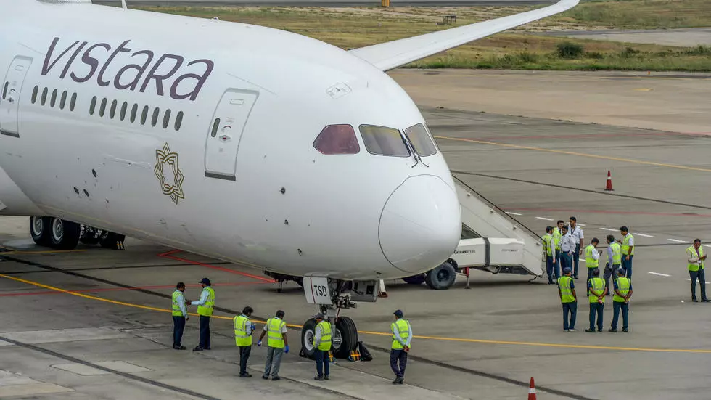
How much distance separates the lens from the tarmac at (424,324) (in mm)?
27734

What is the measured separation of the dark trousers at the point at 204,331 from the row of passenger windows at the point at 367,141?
554cm

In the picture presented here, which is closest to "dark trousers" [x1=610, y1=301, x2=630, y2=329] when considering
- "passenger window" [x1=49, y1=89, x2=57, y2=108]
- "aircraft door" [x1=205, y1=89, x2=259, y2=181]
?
"aircraft door" [x1=205, y1=89, x2=259, y2=181]

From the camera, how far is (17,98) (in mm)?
34969

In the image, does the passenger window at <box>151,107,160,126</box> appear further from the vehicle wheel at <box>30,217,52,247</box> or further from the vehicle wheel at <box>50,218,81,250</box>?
the vehicle wheel at <box>30,217,52,247</box>

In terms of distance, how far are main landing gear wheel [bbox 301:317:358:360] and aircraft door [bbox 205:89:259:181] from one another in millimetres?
3697

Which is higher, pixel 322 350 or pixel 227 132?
pixel 227 132

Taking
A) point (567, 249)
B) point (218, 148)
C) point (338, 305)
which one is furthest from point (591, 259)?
point (218, 148)

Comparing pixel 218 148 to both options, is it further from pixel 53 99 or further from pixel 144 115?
pixel 53 99

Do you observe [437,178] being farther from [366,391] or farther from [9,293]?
[9,293]

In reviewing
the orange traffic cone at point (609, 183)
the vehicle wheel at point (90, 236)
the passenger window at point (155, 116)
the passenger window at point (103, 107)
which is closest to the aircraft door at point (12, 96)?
the passenger window at point (103, 107)

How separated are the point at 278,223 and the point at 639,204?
96.2ft

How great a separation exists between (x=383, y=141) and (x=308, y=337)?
484 centimetres

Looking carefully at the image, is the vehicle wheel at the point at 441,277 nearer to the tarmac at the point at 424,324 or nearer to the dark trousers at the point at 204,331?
the tarmac at the point at 424,324

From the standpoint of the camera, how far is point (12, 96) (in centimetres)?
3512
